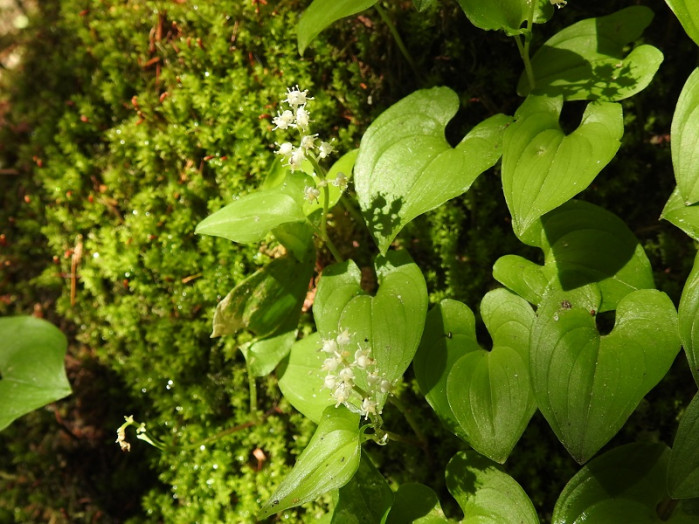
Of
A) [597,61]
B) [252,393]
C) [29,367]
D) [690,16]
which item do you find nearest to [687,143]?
[690,16]

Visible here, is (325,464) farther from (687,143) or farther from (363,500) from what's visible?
(687,143)

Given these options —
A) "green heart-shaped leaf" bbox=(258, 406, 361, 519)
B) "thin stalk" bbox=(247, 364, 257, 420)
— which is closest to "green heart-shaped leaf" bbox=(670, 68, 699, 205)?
"green heart-shaped leaf" bbox=(258, 406, 361, 519)

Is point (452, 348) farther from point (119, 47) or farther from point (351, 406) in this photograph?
point (119, 47)

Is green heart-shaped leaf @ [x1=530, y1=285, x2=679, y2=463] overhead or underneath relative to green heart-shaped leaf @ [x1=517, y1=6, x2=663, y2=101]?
underneath

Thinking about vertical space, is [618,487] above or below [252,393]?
below

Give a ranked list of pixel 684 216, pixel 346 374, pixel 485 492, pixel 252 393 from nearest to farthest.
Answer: pixel 346 374, pixel 684 216, pixel 485 492, pixel 252 393

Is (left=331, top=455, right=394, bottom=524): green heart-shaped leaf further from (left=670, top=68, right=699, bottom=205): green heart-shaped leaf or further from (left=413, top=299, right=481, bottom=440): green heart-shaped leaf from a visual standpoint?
(left=670, top=68, right=699, bottom=205): green heart-shaped leaf

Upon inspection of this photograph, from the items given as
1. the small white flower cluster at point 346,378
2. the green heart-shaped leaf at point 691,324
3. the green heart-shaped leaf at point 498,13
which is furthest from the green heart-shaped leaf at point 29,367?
the green heart-shaped leaf at point 691,324
